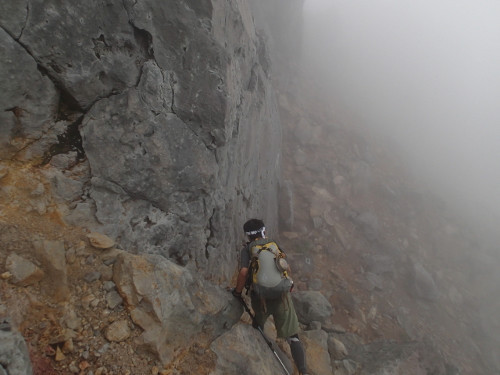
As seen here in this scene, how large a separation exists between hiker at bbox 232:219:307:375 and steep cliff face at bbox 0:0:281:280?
4.00ft

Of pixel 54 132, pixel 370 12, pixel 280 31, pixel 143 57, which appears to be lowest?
pixel 54 132

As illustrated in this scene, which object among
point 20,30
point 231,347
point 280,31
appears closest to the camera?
point 20,30

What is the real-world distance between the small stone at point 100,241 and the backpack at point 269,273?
2.17m

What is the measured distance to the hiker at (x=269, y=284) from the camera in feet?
15.8

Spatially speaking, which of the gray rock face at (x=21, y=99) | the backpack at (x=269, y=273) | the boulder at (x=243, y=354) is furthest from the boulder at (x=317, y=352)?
the gray rock face at (x=21, y=99)

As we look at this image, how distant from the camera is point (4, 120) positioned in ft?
13.2

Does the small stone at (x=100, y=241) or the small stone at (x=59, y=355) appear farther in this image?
the small stone at (x=100, y=241)

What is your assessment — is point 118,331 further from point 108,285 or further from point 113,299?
point 108,285

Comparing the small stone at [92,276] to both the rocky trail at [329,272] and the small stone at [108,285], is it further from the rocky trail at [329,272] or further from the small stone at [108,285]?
the small stone at [108,285]

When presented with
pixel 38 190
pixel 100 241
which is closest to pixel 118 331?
pixel 100 241

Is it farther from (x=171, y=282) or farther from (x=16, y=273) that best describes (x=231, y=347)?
(x=16, y=273)

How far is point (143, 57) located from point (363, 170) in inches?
579

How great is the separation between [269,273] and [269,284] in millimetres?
167

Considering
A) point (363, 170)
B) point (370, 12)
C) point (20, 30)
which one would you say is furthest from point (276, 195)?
point (370, 12)
